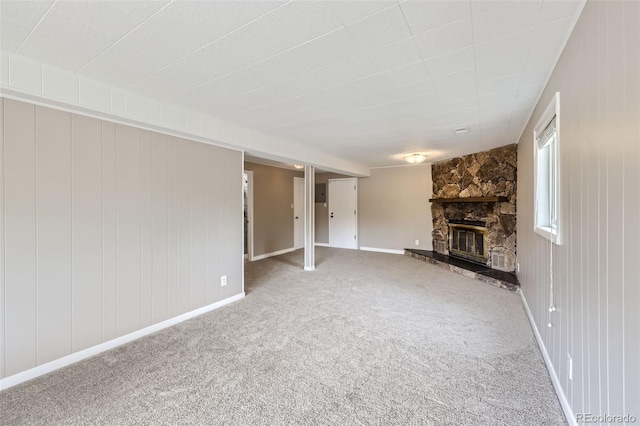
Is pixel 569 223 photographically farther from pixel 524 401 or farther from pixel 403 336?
pixel 403 336

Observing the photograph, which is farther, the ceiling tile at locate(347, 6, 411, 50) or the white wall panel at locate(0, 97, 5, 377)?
the white wall panel at locate(0, 97, 5, 377)

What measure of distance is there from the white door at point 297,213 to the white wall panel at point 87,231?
5172 mm

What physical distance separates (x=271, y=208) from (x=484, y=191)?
14.7 feet

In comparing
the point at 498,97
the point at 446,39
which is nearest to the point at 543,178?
the point at 498,97

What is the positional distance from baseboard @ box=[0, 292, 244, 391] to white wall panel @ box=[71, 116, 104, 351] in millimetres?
62

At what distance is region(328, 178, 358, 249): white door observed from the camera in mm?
7435

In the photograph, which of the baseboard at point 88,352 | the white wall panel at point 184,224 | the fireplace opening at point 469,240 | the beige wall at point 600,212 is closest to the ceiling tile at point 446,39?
the beige wall at point 600,212

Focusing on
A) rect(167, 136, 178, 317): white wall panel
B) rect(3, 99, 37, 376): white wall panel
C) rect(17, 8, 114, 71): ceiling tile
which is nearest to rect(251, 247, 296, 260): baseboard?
rect(167, 136, 178, 317): white wall panel

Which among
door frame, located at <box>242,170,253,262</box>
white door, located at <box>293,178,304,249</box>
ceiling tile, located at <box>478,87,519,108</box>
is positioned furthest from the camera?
white door, located at <box>293,178,304,249</box>

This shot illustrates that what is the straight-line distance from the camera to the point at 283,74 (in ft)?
6.56

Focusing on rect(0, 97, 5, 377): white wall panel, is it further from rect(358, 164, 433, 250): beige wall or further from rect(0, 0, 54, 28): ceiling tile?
rect(358, 164, 433, 250): beige wall

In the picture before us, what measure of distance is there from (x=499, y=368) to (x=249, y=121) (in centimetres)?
328

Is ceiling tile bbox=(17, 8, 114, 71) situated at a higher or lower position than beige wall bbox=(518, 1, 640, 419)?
higher

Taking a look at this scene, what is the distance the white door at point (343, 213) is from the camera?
7.44 m
